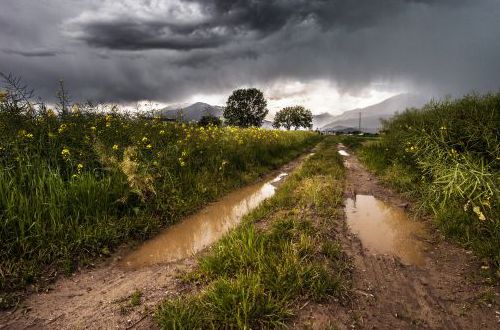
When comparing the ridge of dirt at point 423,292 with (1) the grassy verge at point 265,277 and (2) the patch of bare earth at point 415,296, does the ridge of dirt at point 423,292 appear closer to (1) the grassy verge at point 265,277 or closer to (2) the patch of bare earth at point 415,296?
(2) the patch of bare earth at point 415,296

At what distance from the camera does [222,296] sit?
3.47m

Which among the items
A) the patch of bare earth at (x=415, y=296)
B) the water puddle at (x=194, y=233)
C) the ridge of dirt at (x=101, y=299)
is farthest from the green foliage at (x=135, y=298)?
the patch of bare earth at (x=415, y=296)

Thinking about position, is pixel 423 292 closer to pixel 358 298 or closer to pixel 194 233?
pixel 358 298

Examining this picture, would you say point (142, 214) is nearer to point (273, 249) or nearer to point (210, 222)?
point (210, 222)

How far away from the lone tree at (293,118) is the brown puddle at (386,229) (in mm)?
99457

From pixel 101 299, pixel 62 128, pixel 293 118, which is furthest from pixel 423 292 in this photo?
pixel 293 118

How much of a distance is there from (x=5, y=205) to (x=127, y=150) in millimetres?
2514

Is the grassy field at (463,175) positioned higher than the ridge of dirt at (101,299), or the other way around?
the grassy field at (463,175)

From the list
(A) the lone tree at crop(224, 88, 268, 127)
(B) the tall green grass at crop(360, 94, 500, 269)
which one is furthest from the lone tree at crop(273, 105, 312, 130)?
(B) the tall green grass at crop(360, 94, 500, 269)

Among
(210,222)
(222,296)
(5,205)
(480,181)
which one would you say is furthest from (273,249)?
(5,205)

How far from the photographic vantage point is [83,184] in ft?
20.0

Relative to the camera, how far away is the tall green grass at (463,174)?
501cm

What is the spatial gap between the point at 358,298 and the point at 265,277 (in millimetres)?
1089

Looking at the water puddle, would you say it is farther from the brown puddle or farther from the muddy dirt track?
the brown puddle
